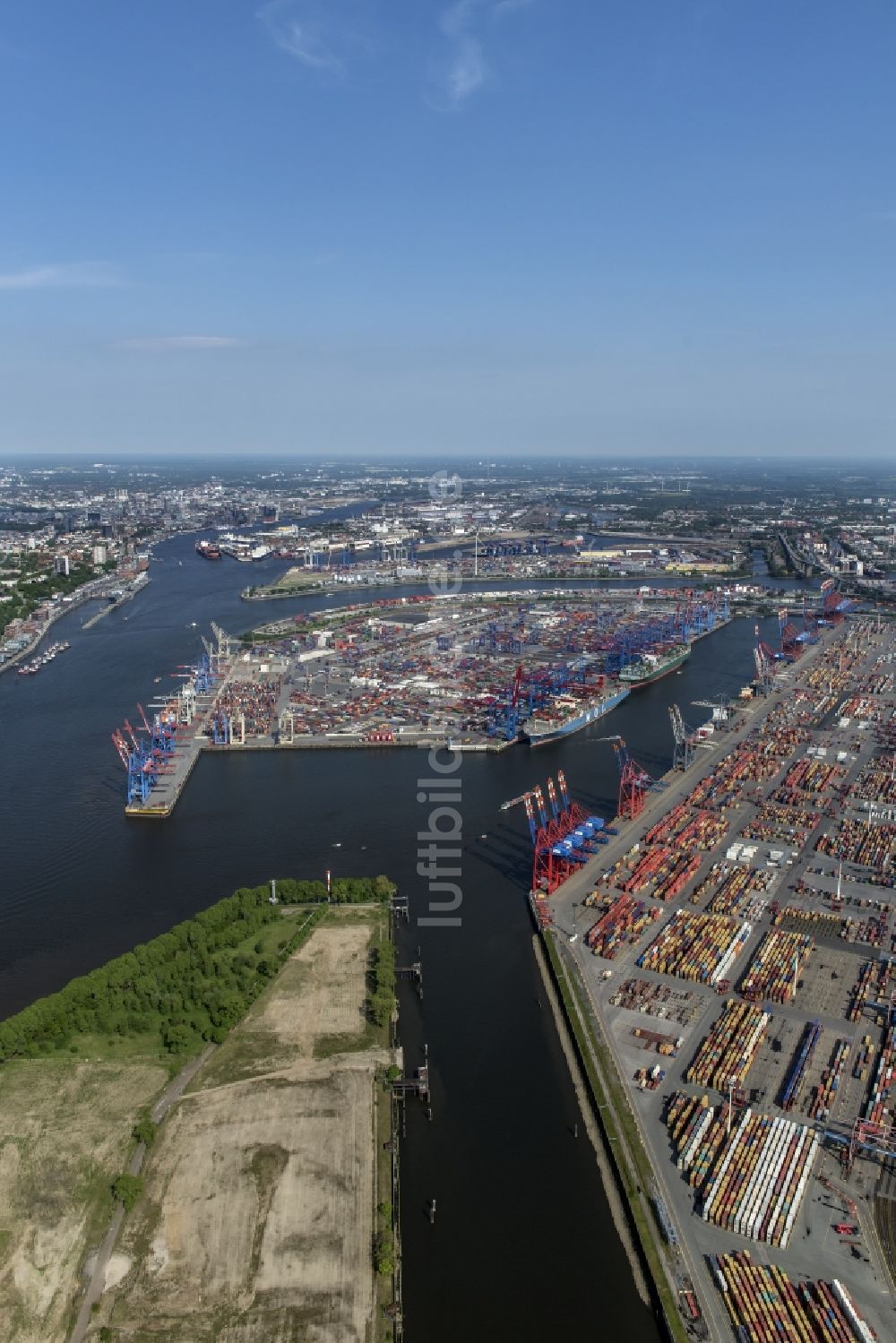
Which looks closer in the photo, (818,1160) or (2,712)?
(818,1160)

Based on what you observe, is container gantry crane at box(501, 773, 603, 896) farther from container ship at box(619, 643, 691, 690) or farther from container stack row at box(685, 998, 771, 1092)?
container ship at box(619, 643, 691, 690)

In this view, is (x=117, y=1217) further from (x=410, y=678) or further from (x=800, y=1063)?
(x=410, y=678)

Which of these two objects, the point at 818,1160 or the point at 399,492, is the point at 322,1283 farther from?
the point at 399,492

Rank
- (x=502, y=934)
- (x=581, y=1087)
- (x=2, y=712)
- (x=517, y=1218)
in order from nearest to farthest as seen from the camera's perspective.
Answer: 1. (x=517, y=1218)
2. (x=581, y=1087)
3. (x=502, y=934)
4. (x=2, y=712)

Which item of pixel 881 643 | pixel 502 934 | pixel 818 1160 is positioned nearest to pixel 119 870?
pixel 502 934

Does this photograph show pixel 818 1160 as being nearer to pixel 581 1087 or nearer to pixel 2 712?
pixel 581 1087

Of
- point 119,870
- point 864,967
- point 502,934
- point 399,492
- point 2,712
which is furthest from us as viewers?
point 399,492

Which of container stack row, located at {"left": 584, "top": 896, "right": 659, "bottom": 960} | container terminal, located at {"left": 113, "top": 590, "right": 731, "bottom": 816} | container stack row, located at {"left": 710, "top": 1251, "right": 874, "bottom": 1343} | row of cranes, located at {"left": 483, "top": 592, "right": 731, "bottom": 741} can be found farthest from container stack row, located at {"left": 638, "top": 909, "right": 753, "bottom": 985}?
row of cranes, located at {"left": 483, "top": 592, "right": 731, "bottom": 741}
